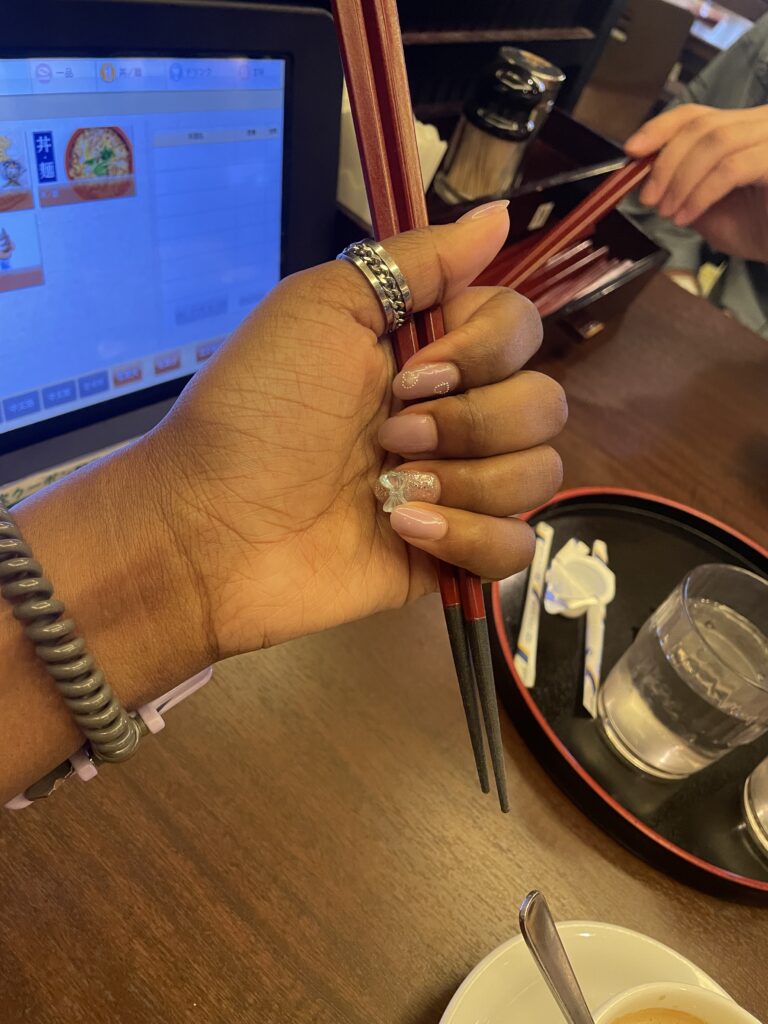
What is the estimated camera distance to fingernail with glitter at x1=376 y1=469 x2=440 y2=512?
1.40ft

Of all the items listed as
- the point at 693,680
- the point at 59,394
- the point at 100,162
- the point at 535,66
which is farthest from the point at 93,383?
the point at 535,66

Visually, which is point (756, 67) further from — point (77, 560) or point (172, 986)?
point (172, 986)

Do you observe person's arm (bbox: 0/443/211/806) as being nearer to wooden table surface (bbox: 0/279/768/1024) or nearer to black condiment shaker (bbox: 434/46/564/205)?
wooden table surface (bbox: 0/279/768/1024)

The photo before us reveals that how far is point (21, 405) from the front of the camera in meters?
0.45

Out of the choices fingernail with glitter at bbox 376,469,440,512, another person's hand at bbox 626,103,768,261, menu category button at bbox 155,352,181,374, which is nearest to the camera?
fingernail with glitter at bbox 376,469,440,512

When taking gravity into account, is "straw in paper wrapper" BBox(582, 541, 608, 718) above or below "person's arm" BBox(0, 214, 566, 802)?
below

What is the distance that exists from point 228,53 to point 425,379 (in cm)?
25

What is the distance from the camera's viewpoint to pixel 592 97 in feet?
4.89

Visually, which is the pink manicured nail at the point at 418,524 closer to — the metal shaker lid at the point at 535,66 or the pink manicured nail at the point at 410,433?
the pink manicured nail at the point at 410,433

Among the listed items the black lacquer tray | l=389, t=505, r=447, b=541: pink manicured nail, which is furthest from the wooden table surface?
l=389, t=505, r=447, b=541: pink manicured nail

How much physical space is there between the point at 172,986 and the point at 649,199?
829 millimetres

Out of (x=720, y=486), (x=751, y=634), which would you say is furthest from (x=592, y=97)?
(x=751, y=634)

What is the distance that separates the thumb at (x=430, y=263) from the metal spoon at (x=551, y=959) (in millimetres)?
351

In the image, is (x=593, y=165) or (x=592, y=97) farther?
(x=592, y=97)
